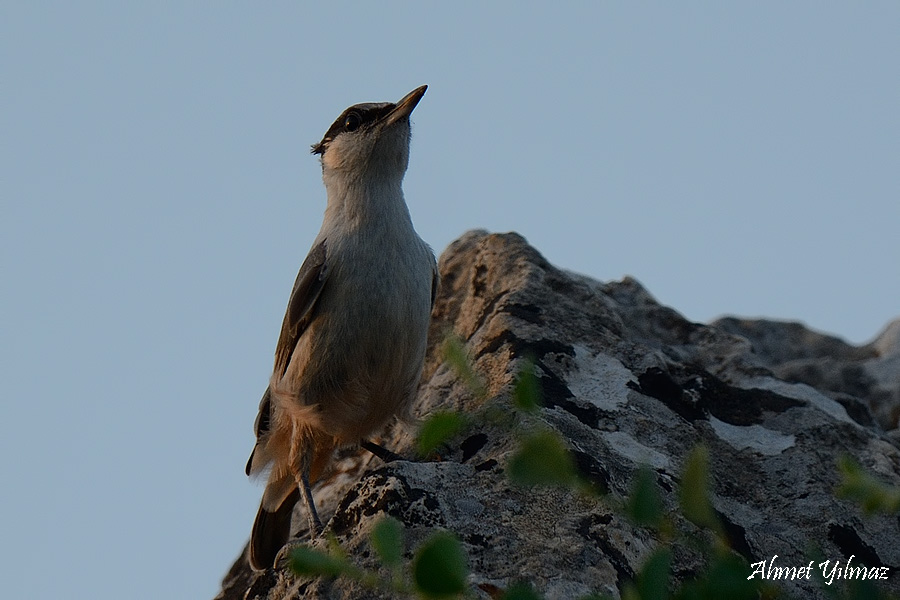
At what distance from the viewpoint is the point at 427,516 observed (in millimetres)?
3262

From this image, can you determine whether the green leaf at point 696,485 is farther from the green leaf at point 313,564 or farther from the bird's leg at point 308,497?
the bird's leg at point 308,497

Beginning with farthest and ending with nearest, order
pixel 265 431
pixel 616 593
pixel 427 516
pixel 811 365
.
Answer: pixel 811 365, pixel 265 431, pixel 427 516, pixel 616 593

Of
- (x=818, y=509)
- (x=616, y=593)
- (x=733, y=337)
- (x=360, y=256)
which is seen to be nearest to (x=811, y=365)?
(x=733, y=337)

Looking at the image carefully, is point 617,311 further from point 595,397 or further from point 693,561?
A: point 693,561

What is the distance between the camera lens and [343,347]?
4.63m

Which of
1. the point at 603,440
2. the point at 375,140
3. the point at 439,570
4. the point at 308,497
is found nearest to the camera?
the point at 439,570

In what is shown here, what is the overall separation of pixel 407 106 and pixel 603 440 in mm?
2274

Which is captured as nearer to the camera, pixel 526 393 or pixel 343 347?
pixel 526 393

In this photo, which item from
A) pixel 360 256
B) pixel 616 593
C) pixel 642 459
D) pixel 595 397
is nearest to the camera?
pixel 616 593

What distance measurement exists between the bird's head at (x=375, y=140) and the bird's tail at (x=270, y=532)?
Answer: 1.66m

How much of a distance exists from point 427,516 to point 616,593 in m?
0.66

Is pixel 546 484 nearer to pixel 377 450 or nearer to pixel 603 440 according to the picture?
pixel 603 440

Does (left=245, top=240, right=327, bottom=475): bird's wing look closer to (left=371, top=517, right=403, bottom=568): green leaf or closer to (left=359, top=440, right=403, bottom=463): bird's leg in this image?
(left=359, top=440, right=403, bottom=463): bird's leg

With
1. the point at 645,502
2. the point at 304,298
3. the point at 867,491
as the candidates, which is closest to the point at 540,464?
the point at 645,502
